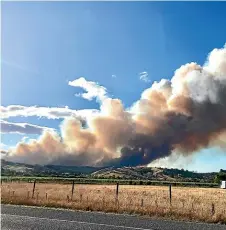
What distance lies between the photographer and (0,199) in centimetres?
2578

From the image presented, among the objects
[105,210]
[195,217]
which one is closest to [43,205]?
[105,210]

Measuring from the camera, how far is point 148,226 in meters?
14.0

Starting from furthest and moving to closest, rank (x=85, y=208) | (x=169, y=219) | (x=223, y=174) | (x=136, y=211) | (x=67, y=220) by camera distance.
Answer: (x=223, y=174) < (x=85, y=208) < (x=136, y=211) < (x=169, y=219) < (x=67, y=220)

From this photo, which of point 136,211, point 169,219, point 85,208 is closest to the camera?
point 169,219

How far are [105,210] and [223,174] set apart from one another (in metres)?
111

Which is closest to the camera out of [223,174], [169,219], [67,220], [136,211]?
[67,220]

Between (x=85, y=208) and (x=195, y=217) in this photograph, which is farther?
(x=85, y=208)

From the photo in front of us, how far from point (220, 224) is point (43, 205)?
1120cm

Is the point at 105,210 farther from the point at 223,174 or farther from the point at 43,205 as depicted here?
the point at 223,174

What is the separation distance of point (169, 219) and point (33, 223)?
6.17 m

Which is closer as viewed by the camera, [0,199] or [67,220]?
[67,220]

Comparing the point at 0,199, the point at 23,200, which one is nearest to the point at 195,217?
the point at 23,200

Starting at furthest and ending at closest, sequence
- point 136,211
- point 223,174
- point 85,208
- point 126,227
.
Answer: point 223,174, point 85,208, point 136,211, point 126,227

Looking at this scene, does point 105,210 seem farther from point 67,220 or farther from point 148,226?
point 148,226
